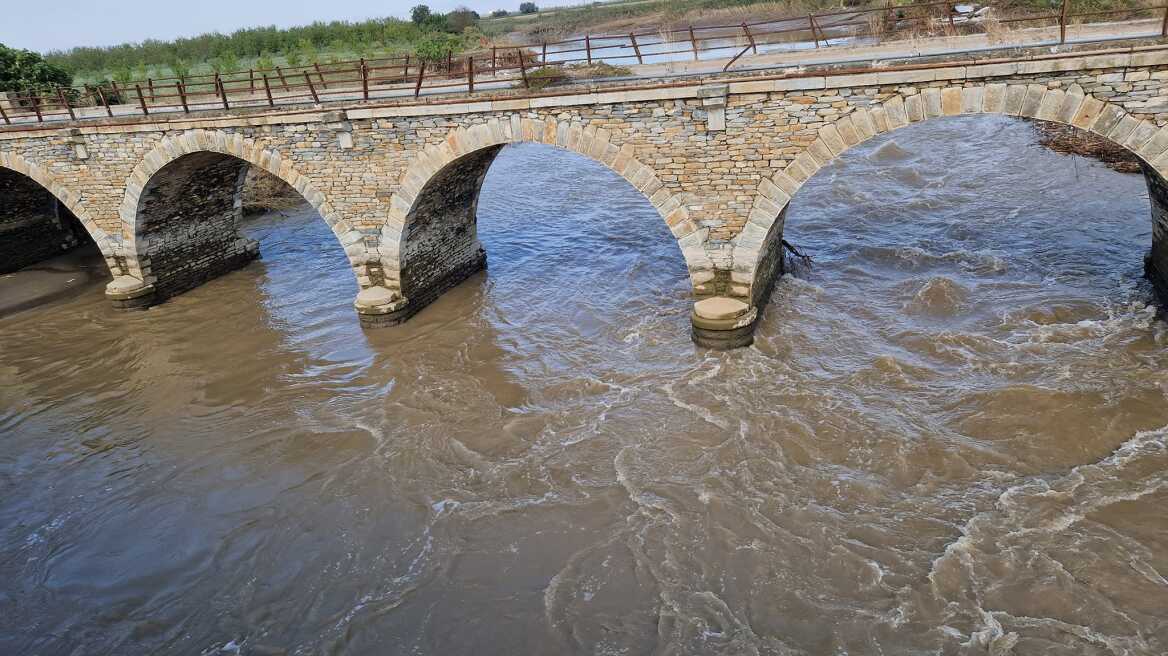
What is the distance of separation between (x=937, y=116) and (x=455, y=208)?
29.6 feet

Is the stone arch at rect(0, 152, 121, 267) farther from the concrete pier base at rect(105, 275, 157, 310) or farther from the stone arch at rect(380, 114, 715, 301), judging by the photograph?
the stone arch at rect(380, 114, 715, 301)

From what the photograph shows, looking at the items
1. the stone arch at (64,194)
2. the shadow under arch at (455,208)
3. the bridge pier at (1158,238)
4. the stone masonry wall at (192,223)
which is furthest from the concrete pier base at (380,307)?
the bridge pier at (1158,238)

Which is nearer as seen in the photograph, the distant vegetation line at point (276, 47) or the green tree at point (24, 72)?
the green tree at point (24, 72)

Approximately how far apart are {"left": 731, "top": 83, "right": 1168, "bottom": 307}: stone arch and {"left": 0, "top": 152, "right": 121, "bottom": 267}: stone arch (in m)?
13.6

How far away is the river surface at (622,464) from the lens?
725 centimetres

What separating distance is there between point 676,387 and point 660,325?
2.28 metres

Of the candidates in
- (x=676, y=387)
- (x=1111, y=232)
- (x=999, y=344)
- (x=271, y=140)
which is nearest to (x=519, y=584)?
(x=676, y=387)

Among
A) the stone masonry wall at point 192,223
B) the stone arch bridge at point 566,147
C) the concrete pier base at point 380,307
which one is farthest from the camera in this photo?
the stone masonry wall at point 192,223

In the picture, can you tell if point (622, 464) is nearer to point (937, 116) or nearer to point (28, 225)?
point (937, 116)

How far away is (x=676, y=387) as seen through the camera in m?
11.2

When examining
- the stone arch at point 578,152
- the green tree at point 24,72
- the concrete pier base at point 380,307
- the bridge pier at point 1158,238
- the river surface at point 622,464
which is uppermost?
the green tree at point 24,72

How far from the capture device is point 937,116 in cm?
963

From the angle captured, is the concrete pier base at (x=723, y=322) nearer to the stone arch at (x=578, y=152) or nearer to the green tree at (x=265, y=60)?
the stone arch at (x=578, y=152)

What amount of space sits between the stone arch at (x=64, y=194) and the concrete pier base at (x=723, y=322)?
1293cm
